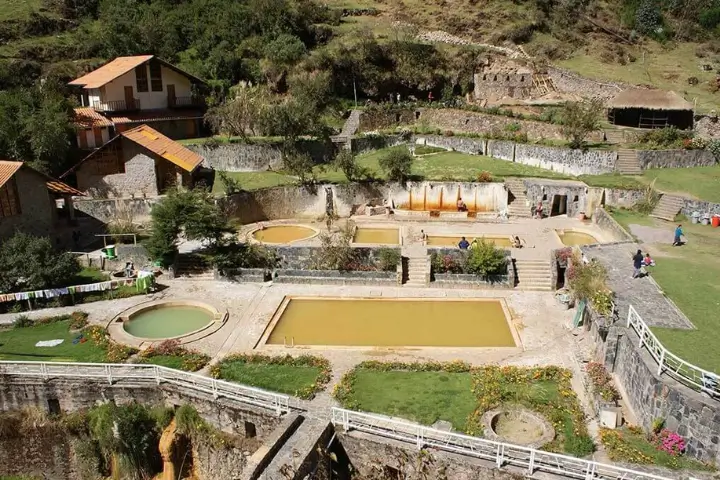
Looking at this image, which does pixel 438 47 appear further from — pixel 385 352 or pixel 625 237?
pixel 385 352

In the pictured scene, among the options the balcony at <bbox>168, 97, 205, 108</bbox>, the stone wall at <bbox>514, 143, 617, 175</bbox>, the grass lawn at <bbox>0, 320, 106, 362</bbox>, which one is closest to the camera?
the grass lawn at <bbox>0, 320, 106, 362</bbox>

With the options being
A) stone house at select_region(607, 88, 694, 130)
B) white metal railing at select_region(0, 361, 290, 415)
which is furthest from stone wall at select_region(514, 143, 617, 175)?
white metal railing at select_region(0, 361, 290, 415)

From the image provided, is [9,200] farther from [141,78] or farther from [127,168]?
[141,78]

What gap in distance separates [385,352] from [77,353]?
11.2m

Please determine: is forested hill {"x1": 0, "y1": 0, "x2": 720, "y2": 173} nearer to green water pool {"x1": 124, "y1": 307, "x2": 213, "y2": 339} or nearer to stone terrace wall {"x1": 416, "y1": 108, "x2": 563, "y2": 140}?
stone terrace wall {"x1": 416, "y1": 108, "x2": 563, "y2": 140}

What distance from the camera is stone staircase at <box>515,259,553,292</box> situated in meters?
27.1

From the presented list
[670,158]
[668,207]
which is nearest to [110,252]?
[668,207]

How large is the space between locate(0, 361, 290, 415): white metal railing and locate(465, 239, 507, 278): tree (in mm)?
12706

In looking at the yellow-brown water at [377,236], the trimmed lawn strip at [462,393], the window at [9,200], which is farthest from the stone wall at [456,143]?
the window at [9,200]

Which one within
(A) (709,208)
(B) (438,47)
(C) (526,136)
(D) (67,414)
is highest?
(B) (438,47)

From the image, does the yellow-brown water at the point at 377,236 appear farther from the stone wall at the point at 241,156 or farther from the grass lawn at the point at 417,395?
the grass lawn at the point at 417,395

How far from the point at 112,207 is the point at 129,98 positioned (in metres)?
14.9

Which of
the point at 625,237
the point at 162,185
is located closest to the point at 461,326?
the point at 625,237

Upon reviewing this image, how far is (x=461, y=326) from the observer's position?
23.6m
